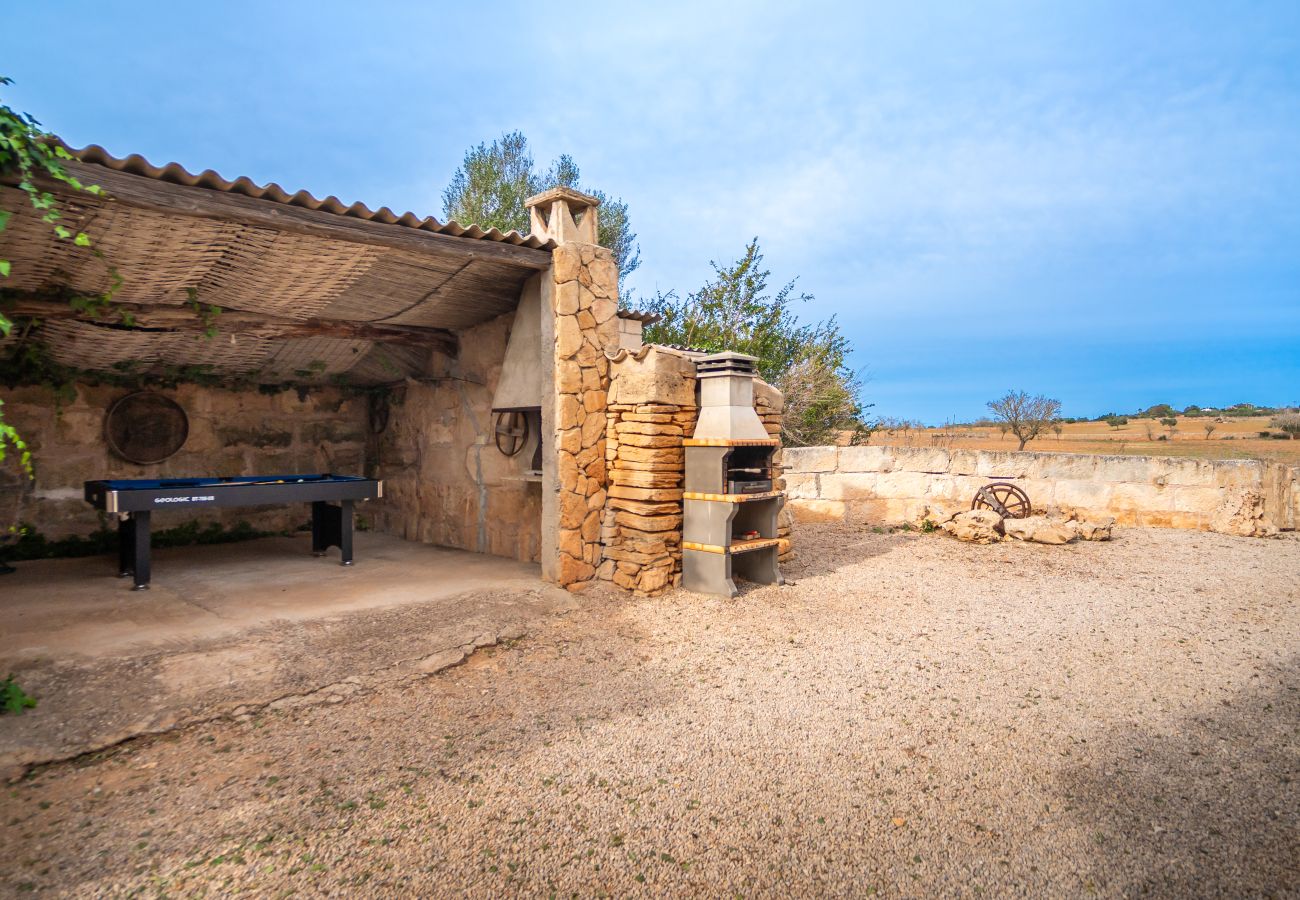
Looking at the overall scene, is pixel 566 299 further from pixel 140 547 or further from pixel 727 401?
pixel 140 547

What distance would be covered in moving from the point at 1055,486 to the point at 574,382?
6901 millimetres

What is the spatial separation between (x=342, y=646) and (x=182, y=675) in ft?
2.69

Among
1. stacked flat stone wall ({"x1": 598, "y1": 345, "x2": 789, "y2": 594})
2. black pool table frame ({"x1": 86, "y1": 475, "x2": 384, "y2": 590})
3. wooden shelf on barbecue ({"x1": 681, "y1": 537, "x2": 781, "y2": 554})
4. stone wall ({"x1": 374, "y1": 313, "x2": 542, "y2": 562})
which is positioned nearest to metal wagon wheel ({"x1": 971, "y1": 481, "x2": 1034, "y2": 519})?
wooden shelf on barbecue ({"x1": 681, "y1": 537, "x2": 781, "y2": 554})

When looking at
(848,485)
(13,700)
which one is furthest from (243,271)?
(848,485)

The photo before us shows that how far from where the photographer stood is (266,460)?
8109 millimetres

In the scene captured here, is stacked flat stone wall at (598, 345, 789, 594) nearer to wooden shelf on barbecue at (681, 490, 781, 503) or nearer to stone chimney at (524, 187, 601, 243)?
wooden shelf on barbecue at (681, 490, 781, 503)

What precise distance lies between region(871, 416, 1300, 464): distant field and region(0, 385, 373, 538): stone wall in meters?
11.9

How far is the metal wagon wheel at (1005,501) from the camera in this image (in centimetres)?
878

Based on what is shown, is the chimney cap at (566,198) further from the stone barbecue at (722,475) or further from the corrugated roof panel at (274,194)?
the stone barbecue at (722,475)

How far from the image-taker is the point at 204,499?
5.51 meters

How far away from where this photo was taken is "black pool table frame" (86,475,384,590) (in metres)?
5.29

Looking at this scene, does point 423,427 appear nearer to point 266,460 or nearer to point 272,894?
point 266,460

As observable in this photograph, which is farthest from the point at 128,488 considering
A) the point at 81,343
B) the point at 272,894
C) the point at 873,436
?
the point at 873,436

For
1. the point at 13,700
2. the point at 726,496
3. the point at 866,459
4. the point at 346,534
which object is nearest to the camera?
the point at 13,700
